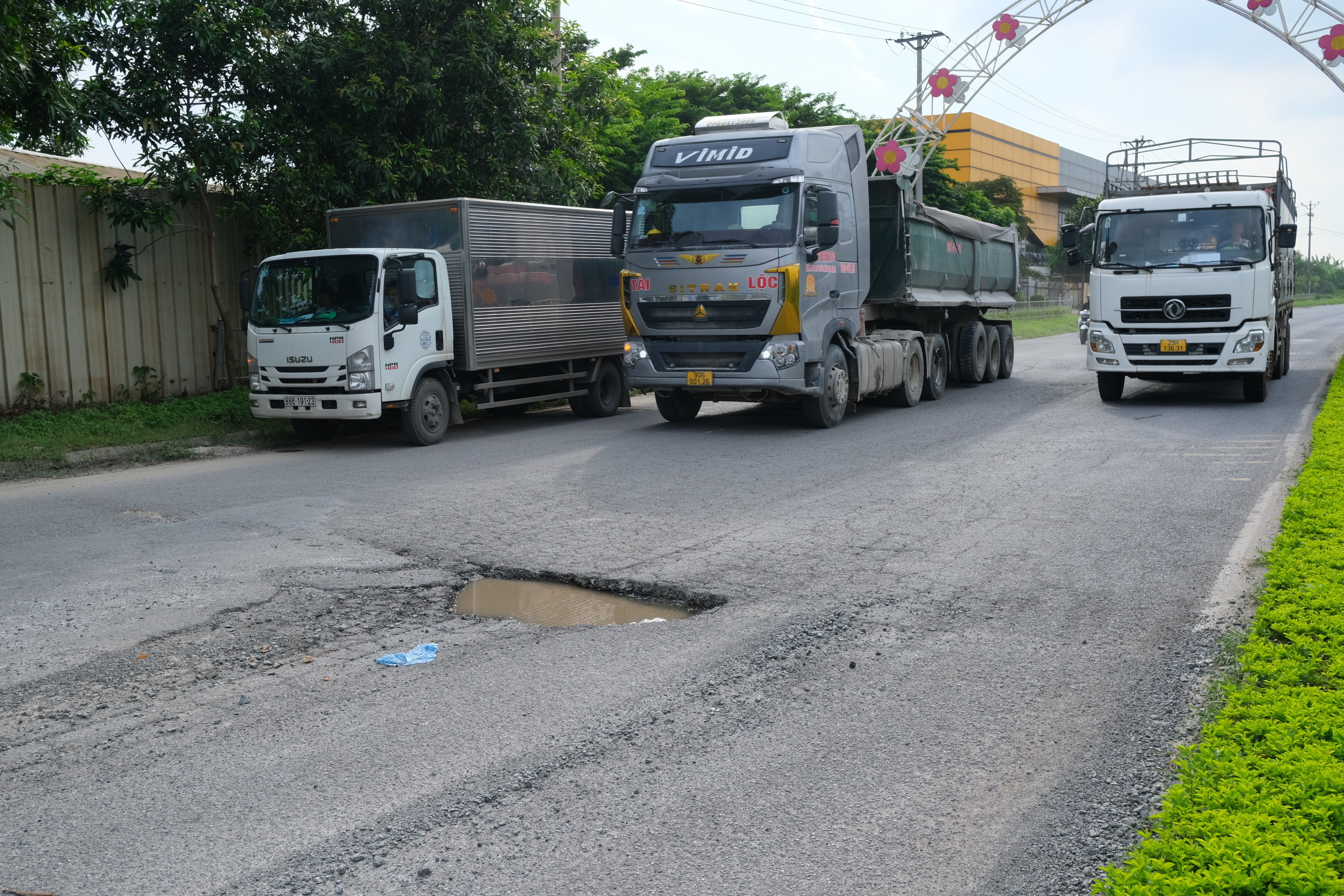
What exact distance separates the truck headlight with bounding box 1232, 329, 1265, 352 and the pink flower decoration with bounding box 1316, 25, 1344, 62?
14.7 metres

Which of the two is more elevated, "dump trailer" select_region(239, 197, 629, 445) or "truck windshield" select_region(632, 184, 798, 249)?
"truck windshield" select_region(632, 184, 798, 249)

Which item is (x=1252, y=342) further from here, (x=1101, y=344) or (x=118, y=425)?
(x=118, y=425)

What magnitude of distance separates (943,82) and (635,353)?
17.7m

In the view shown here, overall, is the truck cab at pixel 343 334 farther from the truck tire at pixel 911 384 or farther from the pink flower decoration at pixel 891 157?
the pink flower decoration at pixel 891 157

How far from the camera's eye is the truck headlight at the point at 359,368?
40.5 ft

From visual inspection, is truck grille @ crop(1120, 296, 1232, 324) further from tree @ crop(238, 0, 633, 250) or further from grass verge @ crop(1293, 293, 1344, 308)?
grass verge @ crop(1293, 293, 1344, 308)

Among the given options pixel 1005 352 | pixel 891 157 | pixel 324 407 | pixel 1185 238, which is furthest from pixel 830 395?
pixel 891 157

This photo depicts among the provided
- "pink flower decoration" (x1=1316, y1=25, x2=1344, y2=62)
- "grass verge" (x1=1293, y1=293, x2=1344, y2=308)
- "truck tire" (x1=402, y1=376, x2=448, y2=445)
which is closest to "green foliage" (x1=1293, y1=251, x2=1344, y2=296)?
"grass verge" (x1=1293, y1=293, x2=1344, y2=308)

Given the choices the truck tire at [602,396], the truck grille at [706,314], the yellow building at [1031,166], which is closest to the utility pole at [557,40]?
the truck tire at [602,396]

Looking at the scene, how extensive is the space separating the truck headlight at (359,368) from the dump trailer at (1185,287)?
9298 mm

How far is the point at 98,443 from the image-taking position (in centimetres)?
1240

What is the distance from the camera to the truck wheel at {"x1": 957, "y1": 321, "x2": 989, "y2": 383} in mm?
19047

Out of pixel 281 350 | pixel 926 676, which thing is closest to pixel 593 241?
pixel 281 350

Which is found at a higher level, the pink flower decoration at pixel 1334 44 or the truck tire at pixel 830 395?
the pink flower decoration at pixel 1334 44
